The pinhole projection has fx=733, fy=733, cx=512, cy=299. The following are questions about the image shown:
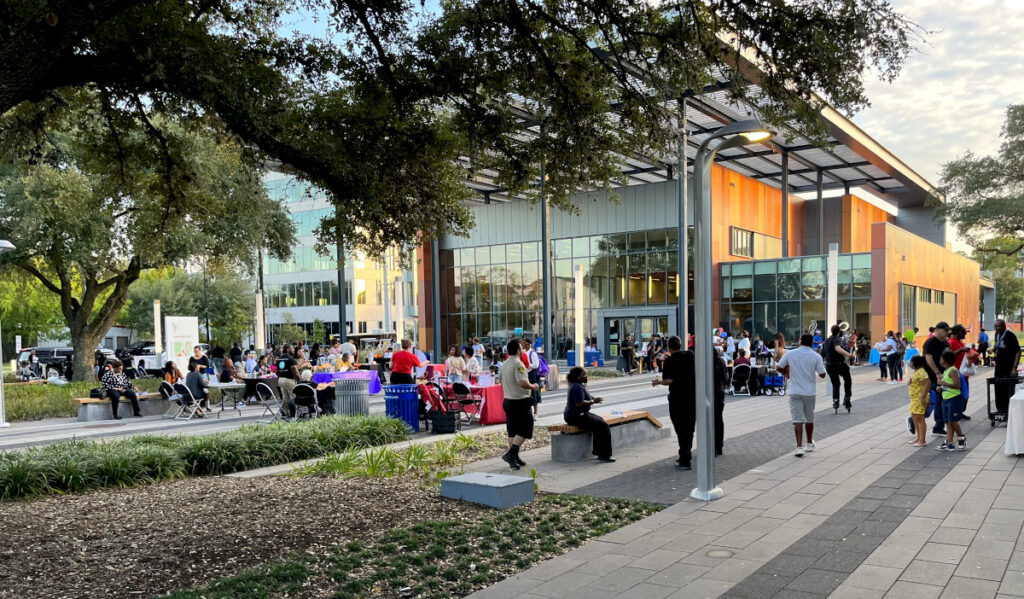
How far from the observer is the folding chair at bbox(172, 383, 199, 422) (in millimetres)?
17688

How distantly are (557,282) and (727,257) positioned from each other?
9.89 metres

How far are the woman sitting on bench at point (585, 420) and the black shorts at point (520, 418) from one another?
1.89 ft

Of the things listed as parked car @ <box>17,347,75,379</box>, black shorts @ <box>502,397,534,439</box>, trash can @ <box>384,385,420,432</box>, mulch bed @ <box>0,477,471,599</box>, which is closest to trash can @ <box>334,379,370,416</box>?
trash can @ <box>384,385,420,432</box>

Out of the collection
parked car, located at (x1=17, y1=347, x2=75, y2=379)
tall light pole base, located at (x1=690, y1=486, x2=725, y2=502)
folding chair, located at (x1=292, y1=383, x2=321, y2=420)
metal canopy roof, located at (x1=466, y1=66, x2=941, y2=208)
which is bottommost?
parked car, located at (x1=17, y1=347, x2=75, y2=379)

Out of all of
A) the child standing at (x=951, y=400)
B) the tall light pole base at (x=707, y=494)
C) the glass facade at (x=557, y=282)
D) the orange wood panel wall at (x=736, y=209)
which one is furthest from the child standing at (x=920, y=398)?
the glass facade at (x=557, y=282)

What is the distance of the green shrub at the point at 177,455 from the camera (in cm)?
846

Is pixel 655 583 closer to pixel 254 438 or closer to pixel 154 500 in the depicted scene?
pixel 154 500

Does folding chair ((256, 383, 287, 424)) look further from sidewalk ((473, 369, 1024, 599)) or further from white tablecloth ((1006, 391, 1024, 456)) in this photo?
white tablecloth ((1006, 391, 1024, 456))

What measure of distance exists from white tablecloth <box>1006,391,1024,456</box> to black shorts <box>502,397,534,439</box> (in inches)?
236

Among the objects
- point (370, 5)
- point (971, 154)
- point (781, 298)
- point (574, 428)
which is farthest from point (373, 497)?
point (971, 154)

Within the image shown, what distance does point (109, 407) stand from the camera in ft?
59.9

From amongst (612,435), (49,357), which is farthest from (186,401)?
(49,357)

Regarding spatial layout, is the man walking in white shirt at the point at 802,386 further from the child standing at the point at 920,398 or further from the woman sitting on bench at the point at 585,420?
the woman sitting on bench at the point at 585,420

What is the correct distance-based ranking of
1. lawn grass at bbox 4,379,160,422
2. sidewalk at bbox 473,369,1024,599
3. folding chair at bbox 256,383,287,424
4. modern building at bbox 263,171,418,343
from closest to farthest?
sidewalk at bbox 473,369,1024,599, folding chair at bbox 256,383,287,424, lawn grass at bbox 4,379,160,422, modern building at bbox 263,171,418,343
